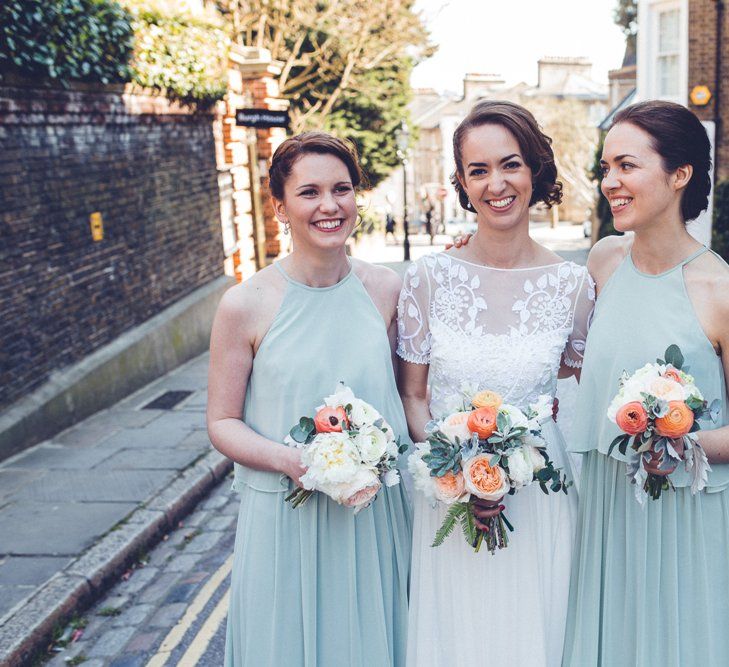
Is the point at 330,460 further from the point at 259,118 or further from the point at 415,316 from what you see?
the point at 259,118

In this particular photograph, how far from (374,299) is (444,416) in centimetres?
56

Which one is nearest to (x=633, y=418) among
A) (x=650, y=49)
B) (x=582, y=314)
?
(x=582, y=314)

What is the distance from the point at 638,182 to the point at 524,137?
42 centimetres

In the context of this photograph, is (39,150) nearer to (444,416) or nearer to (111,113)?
(111,113)

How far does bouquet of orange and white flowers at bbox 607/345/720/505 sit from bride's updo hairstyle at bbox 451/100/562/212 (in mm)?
830

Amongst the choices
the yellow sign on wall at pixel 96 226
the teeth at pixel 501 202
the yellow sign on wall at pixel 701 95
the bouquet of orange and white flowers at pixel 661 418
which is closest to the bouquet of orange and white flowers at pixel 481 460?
the bouquet of orange and white flowers at pixel 661 418

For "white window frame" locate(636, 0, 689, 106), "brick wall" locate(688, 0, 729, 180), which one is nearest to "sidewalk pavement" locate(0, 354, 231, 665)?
"brick wall" locate(688, 0, 729, 180)

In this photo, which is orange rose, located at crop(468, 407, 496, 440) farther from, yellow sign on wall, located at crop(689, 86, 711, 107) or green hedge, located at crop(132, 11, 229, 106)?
yellow sign on wall, located at crop(689, 86, 711, 107)

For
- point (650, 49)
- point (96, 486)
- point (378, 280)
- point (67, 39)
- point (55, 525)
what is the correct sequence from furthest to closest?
1. point (650, 49)
2. point (67, 39)
3. point (96, 486)
4. point (55, 525)
5. point (378, 280)

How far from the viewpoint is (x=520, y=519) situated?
112 inches

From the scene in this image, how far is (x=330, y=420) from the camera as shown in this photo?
2.50 metres

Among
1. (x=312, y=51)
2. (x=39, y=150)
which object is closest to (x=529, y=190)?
(x=39, y=150)

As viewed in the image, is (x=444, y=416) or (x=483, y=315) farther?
(x=483, y=315)

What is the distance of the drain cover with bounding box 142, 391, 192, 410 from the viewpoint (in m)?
9.08
